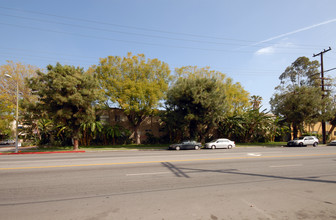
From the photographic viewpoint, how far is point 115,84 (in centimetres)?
2545

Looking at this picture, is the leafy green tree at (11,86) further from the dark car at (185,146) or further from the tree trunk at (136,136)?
the dark car at (185,146)

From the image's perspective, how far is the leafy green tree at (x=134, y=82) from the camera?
25172 mm

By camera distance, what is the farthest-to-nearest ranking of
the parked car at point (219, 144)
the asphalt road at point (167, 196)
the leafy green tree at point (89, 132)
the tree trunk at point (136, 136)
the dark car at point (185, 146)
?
1. the tree trunk at point (136, 136)
2. the leafy green tree at point (89, 132)
3. the parked car at point (219, 144)
4. the dark car at point (185, 146)
5. the asphalt road at point (167, 196)

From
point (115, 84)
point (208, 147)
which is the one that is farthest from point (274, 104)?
point (115, 84)

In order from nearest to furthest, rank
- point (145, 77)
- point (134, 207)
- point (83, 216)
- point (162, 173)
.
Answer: point (83, 216) → point (134, 207) → point (162, 173) → point (145, 77)

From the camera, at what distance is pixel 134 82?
83.9 ft

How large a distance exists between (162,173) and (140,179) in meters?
1.32

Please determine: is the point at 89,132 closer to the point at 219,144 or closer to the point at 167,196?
the point at 219,144

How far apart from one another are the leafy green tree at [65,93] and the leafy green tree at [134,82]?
3974 millimetres

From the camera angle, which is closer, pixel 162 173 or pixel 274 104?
pixel 162 173

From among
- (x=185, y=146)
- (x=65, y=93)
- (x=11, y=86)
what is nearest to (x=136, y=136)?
(x=185, y=146)

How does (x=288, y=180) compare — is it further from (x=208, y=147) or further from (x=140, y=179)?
(x=208, y=147)

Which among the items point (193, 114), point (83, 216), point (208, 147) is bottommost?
point (208, 147)

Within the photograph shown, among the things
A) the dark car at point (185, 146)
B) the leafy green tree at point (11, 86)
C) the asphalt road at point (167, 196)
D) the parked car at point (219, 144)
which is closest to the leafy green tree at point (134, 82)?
the dark car at point (185, 146)
